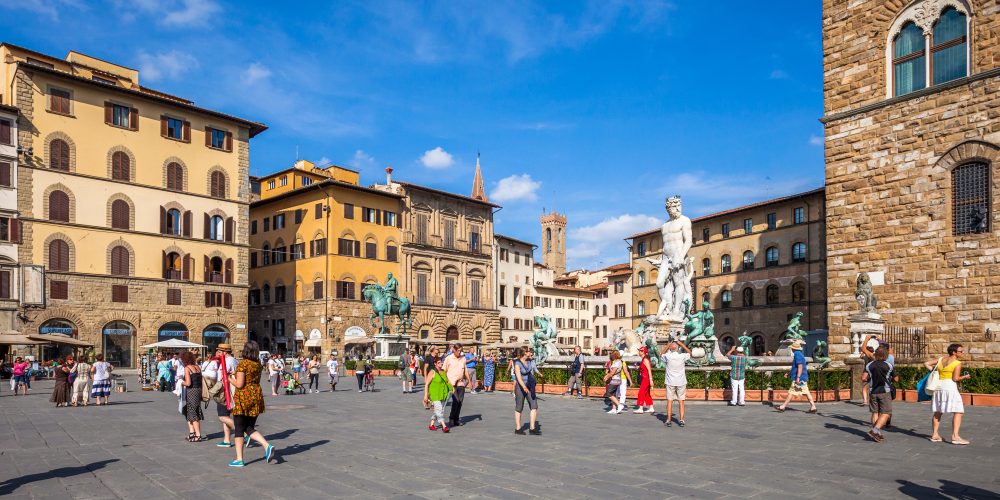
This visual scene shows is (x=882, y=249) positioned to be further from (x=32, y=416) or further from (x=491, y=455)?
(x=32, y=416)

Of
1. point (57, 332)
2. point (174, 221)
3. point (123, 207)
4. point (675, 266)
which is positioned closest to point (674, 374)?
point (675, 266)

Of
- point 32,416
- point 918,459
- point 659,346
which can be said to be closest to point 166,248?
point 32,416

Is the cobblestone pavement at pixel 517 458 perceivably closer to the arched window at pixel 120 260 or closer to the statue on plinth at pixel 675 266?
the statue on plinth at pixel 675 266

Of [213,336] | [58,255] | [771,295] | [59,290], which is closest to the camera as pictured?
[59,290]

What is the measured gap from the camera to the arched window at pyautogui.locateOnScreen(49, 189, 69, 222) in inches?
1597

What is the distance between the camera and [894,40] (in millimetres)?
22844

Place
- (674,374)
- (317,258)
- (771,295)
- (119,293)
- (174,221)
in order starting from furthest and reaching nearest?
(771,295), (317,258), (174,221), (119,293), (674,374)

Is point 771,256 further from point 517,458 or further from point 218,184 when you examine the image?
point 517,458

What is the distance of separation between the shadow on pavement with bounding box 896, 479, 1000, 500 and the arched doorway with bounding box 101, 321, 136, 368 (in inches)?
1709

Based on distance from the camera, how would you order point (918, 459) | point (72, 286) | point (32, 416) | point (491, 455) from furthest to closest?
1. point (72, 286)
2. point (32, 416)
3. point (491, 455)
4. point (918, 459)

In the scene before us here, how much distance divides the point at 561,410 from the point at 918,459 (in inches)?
330

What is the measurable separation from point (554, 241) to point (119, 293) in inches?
3229

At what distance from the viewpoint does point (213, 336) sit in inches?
1860

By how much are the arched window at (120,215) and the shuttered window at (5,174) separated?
18.2 ft
